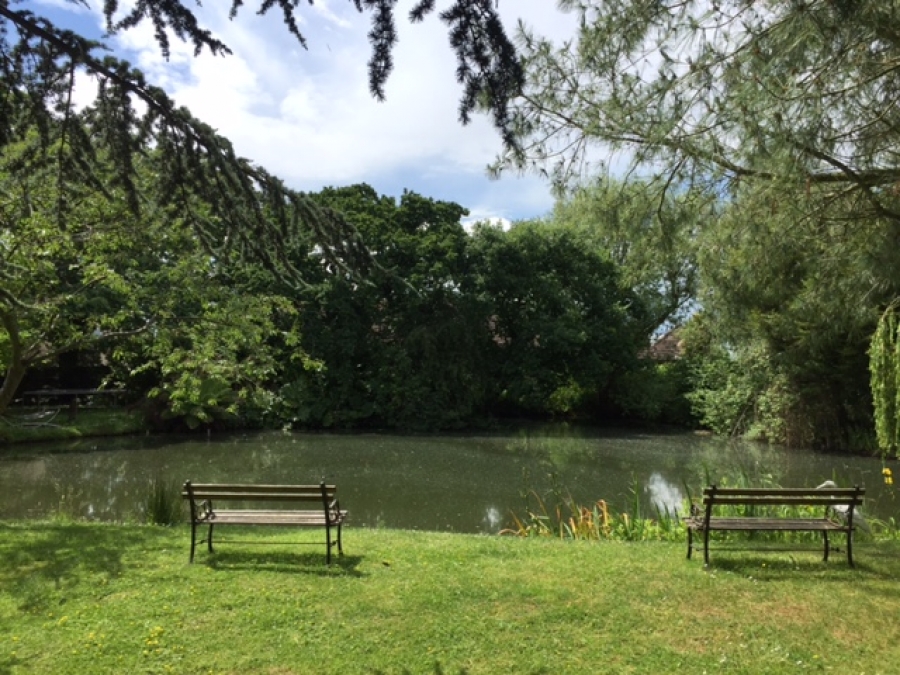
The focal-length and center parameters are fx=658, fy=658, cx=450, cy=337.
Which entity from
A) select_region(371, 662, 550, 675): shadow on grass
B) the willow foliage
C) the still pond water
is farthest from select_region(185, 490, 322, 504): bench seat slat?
the willow foliage

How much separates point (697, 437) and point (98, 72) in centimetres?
2033

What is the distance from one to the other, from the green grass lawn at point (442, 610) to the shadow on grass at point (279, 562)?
0.03 meters

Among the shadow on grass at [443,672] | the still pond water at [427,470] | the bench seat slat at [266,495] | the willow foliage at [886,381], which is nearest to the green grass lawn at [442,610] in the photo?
the shadow on grass at [443,672]

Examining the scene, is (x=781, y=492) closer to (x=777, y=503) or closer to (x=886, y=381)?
(x=777, y=503)

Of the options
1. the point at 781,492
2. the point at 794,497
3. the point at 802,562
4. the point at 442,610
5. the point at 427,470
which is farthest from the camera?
the point at 427,470

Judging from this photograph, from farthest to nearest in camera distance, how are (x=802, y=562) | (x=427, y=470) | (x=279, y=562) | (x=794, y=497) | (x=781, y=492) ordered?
(x=427, y=470), (x=802, y=562), (x=279, y=562), (x=794, y=497), (x=781, y=492)

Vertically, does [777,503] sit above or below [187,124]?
below

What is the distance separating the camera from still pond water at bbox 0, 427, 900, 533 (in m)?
10.3

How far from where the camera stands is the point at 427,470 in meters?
14.2

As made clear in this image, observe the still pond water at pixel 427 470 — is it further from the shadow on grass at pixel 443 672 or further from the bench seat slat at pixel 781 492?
the shadow on grass at pixel 443 672

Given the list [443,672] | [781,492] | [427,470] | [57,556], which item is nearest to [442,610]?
[443,672]

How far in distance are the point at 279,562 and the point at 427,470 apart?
348 inches

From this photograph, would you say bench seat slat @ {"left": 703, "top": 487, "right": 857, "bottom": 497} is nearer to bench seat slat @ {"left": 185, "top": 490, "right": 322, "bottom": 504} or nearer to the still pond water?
the still pond water

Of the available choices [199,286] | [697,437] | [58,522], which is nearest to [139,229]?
[199,286]
